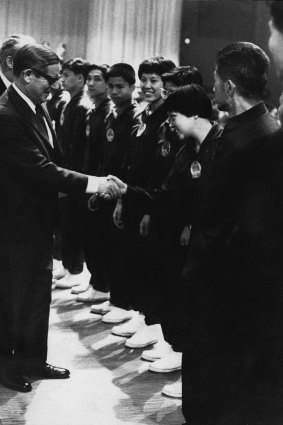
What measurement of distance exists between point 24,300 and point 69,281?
71.1 inches

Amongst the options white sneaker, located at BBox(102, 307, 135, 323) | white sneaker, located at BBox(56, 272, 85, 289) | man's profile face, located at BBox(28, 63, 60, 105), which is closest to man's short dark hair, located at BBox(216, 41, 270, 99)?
man's profile face, located at BBox(28, 63, 60, 105)

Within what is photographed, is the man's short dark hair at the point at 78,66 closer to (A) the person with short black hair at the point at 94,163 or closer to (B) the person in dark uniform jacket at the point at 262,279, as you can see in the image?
(A) the person with short black hair at the point at 94,163

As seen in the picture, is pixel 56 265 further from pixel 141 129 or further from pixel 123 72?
pixel 141 129

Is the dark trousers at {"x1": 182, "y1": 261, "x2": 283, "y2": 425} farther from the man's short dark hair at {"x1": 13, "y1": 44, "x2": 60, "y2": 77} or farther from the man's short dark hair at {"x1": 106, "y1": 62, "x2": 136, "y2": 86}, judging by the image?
the man's short dark hair at {"x1": 106, "y1": 62, "x2": 136, "y2": 86}

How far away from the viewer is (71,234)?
15.5ft


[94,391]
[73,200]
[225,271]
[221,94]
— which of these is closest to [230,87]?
[221,94]

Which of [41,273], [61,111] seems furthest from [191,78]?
[61,111]

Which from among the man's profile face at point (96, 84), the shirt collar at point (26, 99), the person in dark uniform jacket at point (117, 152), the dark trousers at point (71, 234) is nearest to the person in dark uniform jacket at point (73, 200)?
the dark trousers at point (71, 234)

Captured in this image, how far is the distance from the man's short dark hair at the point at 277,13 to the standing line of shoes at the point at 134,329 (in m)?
1.61

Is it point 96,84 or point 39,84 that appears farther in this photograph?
point 96,84

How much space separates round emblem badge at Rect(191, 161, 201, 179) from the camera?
289 cm

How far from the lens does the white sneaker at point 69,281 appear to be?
4.68m

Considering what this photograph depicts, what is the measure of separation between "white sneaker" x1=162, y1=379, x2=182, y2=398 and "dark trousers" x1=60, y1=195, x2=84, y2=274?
1.90 m

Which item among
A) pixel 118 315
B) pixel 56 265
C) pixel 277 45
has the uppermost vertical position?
pixel 277 45
